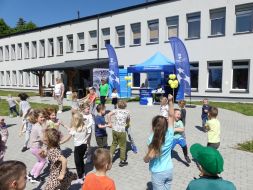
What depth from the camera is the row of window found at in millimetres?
21969

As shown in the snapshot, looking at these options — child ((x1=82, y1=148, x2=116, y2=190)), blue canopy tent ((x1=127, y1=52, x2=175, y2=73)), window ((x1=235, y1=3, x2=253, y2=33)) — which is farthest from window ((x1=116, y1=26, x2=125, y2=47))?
child ((x1=82, y1=148, x2=116, y2=190))

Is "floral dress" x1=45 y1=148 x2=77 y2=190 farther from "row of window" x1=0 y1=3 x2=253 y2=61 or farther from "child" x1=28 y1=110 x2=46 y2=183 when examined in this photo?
"row of window" x1=0 y1=3 x2=253 y2=61

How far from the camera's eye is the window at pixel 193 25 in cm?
2433

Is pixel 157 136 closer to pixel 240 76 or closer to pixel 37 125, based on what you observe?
pixel 37 125

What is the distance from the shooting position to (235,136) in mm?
11016

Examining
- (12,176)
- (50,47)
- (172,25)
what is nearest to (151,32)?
(172,25)

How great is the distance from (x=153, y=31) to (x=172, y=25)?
2107mm

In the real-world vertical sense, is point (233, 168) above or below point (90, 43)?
below

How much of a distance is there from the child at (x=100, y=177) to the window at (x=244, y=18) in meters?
20.5

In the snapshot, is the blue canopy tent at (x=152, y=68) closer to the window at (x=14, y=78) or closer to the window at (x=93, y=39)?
the window at (x=93, y=39)

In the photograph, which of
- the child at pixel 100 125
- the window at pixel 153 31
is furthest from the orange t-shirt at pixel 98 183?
the window at pixel 153 31

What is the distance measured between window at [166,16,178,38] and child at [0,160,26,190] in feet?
→ 80.6

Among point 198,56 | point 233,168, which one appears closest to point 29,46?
point 198,56

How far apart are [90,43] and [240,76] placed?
17.0 m
